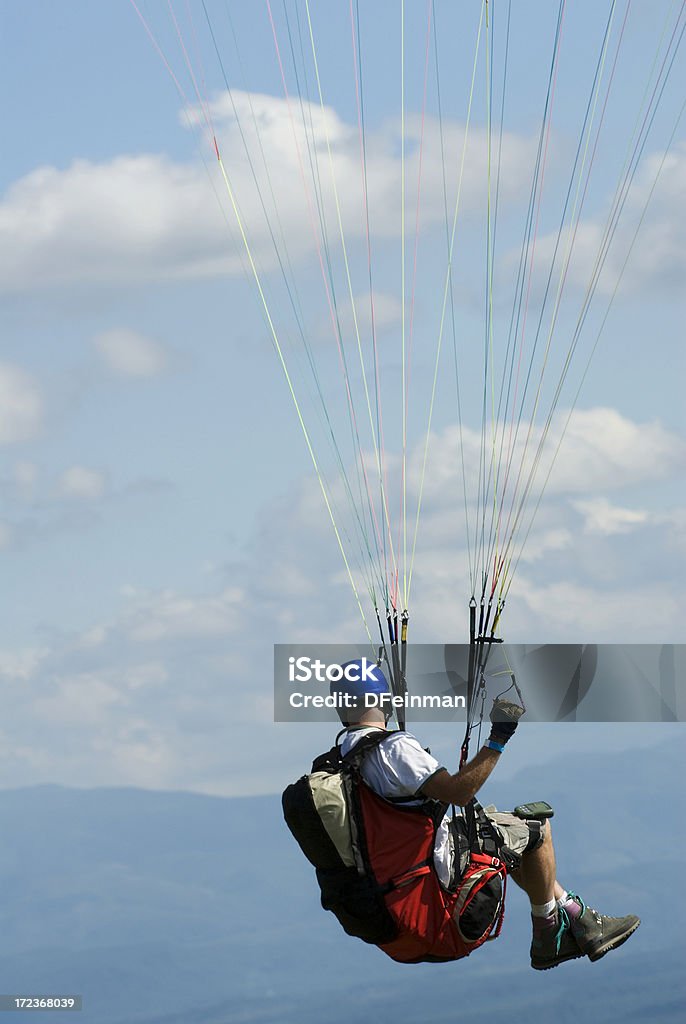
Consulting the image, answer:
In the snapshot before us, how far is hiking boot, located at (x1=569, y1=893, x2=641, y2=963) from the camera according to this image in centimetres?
1312

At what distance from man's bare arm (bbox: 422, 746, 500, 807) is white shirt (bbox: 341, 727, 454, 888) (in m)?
0.08

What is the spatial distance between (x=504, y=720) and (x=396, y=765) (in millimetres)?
802

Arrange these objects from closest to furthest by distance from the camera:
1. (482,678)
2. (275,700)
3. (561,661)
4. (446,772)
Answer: (446,772) < (482,678) < (275,700) < (561,661)

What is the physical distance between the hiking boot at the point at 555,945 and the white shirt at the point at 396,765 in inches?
74.2

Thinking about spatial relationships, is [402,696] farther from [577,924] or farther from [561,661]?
[561,661]

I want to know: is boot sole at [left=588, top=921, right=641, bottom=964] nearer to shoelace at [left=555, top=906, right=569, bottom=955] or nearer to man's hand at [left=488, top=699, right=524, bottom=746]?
shoelace at [left=555, top=906, right=569, bottom=955]

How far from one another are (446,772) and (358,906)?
1.23 metres

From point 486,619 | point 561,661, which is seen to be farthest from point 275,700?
point 561,661

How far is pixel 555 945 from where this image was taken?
1319 cm

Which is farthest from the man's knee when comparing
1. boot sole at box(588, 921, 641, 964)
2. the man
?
boot sole at box(588, 921, 641, 964)

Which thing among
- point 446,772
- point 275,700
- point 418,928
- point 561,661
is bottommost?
point 418,928

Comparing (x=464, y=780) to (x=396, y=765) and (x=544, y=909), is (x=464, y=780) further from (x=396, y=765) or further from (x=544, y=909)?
(x=544, y=909)

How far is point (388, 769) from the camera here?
1193cm

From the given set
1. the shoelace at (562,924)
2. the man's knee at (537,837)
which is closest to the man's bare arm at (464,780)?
the man's knee at (537,837)
